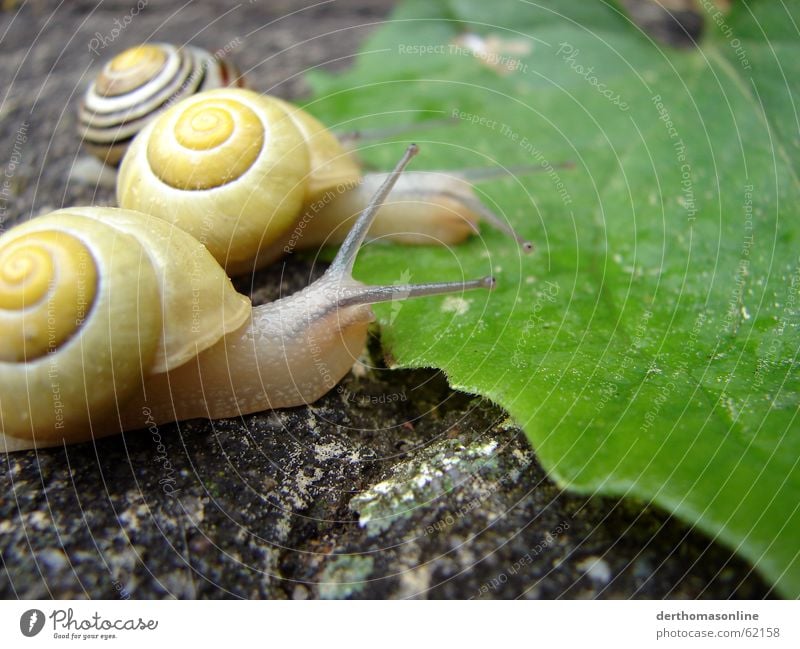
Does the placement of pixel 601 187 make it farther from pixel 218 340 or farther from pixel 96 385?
pixel 96 385

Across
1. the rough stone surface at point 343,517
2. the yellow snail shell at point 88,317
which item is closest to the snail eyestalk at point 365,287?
the rough stone surface at point 343,517

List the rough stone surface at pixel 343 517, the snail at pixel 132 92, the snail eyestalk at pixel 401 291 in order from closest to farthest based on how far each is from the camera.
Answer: the rough stone surface at pixel 343 517 → the snail eyestalk at pixel 401 291 → the snail at pixel 132 92

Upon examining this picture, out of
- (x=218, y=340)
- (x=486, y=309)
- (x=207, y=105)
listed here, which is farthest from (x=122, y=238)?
(x=486, y=309)

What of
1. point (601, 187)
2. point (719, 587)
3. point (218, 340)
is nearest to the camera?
point (719, 587)

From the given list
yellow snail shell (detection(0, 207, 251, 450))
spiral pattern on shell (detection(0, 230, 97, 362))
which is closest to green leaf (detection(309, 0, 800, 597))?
yellow snail shell (detection(0, 207, 251, 450))

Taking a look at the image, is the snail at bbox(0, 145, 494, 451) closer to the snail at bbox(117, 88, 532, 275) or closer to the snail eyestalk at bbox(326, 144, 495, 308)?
the snail eyestalk at bbox(326, 144, 495, 308)

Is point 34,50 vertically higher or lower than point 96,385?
higher

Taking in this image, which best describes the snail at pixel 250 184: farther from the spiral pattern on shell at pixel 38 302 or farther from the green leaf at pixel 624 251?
the spiral pattern on shell at pixel 38 302
